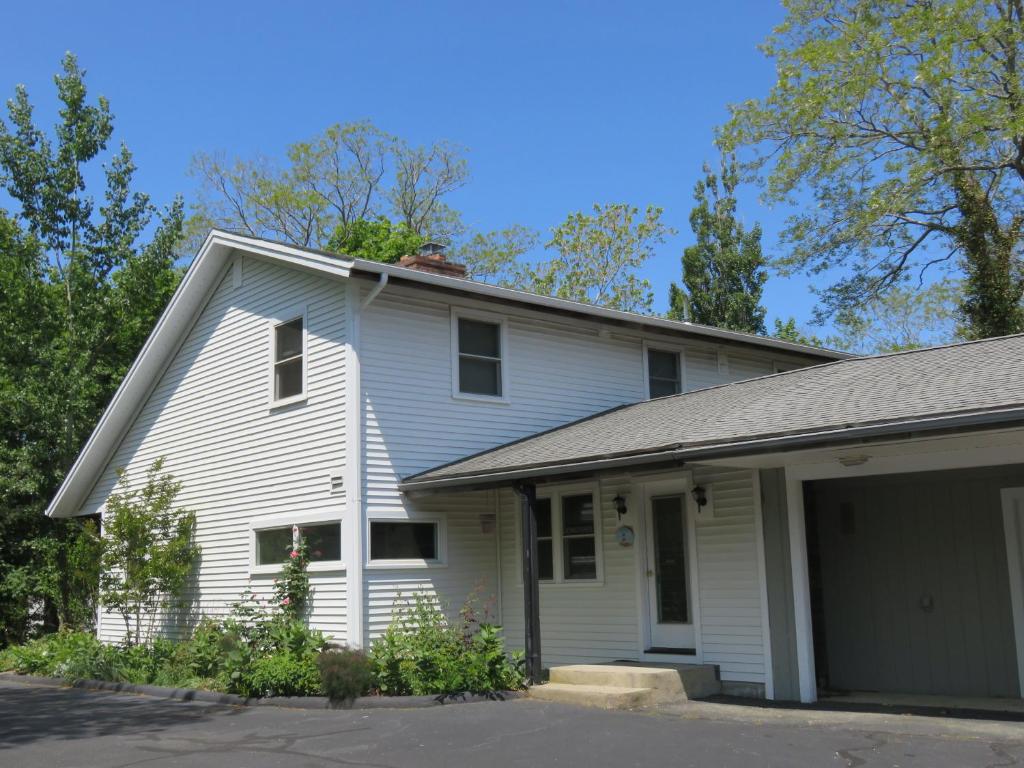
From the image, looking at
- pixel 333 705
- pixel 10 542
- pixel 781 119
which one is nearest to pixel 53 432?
pixel 10 542

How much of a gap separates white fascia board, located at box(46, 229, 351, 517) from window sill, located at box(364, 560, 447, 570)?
407 centimetres

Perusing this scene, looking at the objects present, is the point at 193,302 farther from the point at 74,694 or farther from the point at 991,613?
A: the point at 991,613

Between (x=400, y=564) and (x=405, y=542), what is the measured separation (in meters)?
0.37

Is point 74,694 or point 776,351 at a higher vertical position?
point 776,351

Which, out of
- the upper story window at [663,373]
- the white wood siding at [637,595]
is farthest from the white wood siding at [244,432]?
the upper story window at [663,373]

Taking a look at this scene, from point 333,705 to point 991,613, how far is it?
Answer: 23.9ft

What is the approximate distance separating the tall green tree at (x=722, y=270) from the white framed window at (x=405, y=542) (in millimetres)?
18961

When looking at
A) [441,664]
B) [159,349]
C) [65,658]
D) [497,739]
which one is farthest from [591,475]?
[159,349]

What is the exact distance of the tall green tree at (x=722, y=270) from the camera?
3128 centimetres

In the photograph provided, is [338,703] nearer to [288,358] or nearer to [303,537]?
[303,537]

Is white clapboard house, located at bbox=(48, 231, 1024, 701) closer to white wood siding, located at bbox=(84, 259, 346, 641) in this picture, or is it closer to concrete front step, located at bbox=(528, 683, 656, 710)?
white wood siding, located at bbox=(84, 259, 346, 641)

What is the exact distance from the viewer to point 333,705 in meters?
11.2

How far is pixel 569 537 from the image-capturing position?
46.5 ft

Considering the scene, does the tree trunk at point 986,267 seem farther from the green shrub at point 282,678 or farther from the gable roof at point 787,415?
the green shrub at point 282,678
